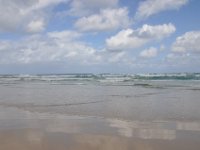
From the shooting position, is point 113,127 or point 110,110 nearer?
point 113,127

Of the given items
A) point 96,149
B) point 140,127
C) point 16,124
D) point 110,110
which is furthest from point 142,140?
point 110,110

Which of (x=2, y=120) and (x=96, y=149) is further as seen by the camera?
(x=2, y=120)

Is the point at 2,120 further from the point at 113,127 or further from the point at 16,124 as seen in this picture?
the point at 113,127

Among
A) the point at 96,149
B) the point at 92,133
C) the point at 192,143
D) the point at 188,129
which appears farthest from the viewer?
the point at 188,129

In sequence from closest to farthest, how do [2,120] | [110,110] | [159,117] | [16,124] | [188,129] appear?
[188,129], [16,124], [2,120], [159,117], [110,110]

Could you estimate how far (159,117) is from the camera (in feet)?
42.0

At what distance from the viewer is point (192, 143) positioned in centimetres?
815

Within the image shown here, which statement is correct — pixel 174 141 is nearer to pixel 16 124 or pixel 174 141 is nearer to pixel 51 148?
pixel 51 148

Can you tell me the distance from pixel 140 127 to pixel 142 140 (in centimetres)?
206

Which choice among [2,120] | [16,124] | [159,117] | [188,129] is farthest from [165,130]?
[2,120]

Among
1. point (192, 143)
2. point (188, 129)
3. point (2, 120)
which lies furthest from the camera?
point (2, 120)

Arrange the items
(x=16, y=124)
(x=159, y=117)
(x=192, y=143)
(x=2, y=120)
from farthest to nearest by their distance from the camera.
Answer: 1. (x=159, y=117)
2. (x=2, y=120)
3. (x=16, y=124)
4. (x=192, y=143)

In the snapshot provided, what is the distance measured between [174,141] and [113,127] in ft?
8.13

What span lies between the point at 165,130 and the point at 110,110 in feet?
18.0
